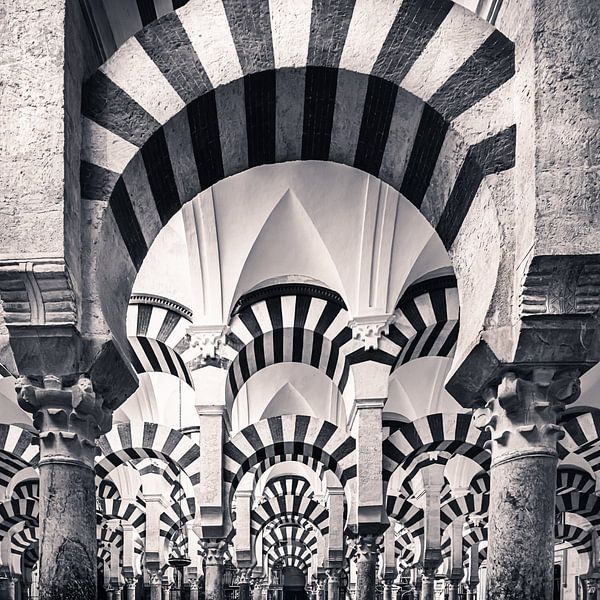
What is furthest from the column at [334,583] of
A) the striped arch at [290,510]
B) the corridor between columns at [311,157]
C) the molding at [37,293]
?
the molding at [37,293]

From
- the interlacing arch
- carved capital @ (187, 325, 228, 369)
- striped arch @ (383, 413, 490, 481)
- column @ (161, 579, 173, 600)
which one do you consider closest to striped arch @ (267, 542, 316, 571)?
column @ (161, 579, 173, 600)

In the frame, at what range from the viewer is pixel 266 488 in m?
21.4

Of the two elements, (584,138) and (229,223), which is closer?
(584,138)

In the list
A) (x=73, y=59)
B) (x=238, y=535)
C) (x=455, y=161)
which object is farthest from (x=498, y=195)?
(x=238, y=535)

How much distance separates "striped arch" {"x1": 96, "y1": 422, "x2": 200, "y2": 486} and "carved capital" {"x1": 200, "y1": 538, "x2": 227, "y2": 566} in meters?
1.42

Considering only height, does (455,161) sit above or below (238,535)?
above

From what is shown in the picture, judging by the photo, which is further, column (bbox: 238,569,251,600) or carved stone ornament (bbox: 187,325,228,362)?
column (bbox: 238,569,251,600)

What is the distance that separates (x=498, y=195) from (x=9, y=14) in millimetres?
2595

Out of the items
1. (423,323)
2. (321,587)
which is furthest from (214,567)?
(321,587)

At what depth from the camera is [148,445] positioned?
11.8 metres

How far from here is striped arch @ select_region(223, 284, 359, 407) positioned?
10.4m

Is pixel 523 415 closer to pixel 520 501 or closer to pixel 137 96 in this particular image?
pixel 520 501

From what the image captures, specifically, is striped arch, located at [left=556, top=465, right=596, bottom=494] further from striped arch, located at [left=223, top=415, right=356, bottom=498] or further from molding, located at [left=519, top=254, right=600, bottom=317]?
molding, located at [left=519, top=254, right=600, bottom=317]

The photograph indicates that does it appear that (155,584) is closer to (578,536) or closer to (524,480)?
(578,536)
